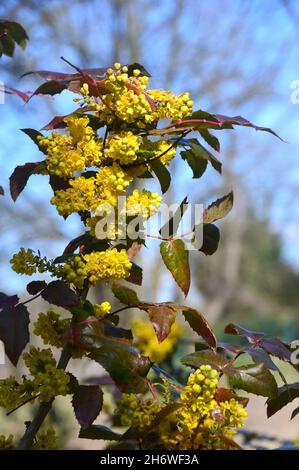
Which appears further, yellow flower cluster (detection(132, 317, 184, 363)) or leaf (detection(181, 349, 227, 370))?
yellow flower cluster (detection(132, 317, 184, 363))

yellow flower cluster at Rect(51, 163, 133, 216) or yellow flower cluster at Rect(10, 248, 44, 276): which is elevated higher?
yellow flower cluster at Rect(51, 163, 133, 216)

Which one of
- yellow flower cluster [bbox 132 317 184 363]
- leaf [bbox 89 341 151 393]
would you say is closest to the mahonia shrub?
leaf [bbox 89 341 151 393]

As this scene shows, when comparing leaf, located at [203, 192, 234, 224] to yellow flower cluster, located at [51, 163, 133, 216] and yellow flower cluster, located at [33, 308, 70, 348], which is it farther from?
yellow flower cluster, located at [33, 308, 70, 348]

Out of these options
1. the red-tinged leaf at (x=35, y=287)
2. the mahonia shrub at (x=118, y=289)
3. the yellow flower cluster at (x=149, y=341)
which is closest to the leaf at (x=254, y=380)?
the mahonia shrub at (x=118, y=289)

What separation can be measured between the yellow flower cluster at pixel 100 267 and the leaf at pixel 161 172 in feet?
0.63

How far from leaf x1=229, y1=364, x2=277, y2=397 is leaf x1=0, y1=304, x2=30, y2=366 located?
33 cm

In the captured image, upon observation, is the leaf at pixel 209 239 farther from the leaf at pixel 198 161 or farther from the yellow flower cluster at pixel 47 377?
the yellow flower cluster at pixel 47 377

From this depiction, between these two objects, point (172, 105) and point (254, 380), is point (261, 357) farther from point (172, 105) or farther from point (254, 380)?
point (172, 105)

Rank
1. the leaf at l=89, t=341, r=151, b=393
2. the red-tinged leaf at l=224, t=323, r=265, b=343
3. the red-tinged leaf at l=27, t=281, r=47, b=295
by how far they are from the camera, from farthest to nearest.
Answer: the red-tinged leaf at l=224, t=323, r=265, b=343 < the red-tinged leaf at l=27, t=281, r=47, b=295 < the leaf at l=89, t=341, r=151, b=393

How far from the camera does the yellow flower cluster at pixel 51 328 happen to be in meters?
1.03

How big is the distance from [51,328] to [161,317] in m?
0.20

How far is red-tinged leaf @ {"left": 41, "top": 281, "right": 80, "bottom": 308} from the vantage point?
934 millimetres
